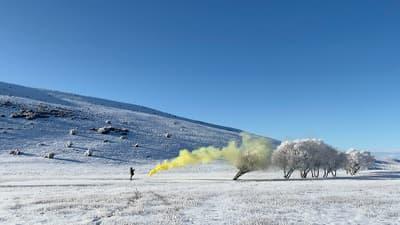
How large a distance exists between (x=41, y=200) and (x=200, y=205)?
43.0 ft

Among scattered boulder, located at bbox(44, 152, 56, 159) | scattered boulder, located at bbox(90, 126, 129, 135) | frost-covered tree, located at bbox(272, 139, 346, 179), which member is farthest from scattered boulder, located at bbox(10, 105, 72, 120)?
frost-covered tree, located at bbox(272, 139, 346, 179)

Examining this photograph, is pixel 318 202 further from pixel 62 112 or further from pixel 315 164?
pixel 62 112

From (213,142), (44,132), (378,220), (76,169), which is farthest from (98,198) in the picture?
(213,142)

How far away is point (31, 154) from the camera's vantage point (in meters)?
82.6

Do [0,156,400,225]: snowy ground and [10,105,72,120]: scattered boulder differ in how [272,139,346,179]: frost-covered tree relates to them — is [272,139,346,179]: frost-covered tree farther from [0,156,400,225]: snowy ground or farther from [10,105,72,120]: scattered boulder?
[10,105,72,120]: scattered boulder

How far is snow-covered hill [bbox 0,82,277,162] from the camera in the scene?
88.6 meters

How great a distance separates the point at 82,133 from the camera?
346 feet

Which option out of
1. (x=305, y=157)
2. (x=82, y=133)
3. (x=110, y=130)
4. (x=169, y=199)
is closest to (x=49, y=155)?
(x=82, y=133)

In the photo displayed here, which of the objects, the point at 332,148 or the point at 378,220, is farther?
the point at 332,148

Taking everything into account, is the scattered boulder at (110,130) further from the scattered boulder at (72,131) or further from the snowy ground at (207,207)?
the snowy ground at (207,207)

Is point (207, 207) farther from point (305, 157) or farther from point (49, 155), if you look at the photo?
point (49, 155)

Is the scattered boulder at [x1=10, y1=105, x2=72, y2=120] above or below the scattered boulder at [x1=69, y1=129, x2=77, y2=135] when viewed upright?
above

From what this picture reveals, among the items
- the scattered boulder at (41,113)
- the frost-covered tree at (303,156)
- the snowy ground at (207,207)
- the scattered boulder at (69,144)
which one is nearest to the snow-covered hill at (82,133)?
the scattered boulder at (41,113)

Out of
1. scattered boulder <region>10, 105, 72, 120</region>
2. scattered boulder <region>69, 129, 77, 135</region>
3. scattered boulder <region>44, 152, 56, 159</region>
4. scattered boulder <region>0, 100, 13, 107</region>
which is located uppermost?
scattered boulder <region>0, 100, 13, 107</region>
